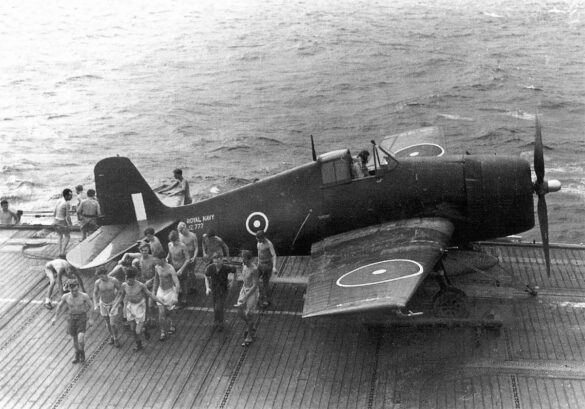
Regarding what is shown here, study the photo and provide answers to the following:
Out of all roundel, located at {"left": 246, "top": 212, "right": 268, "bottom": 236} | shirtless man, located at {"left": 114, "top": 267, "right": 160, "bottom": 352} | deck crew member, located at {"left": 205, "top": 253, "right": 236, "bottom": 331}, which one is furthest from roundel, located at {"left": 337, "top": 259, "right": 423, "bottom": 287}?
shirtless man, located at {"left": 114, "top": 267, "right": 160, "bottom": 352}

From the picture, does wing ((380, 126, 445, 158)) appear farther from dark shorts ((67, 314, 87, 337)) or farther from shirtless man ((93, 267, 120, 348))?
dark shorts ((67, 314, 87, 337))

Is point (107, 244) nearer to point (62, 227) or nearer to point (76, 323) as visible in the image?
point (62, 227)

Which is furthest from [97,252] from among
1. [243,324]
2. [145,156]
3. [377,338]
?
[145,156]

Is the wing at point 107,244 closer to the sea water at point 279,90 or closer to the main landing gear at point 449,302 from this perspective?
the main landing gear at point 449,302

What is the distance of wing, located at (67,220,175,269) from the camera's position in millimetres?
13867

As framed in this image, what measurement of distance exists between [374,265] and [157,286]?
3679 millimetres

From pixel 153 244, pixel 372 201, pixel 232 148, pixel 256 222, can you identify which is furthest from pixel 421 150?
pixel 232 148

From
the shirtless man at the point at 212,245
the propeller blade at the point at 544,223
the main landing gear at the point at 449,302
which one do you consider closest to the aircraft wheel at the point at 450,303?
the main landing gear at the point at 449,302

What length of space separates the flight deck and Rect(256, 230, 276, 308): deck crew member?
28cm

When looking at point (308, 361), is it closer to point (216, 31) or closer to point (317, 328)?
point (317, 328)

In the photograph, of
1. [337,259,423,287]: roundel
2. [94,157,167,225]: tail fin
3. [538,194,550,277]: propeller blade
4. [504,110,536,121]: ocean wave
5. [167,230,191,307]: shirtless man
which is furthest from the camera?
[504,110,536,121]: ocean wave

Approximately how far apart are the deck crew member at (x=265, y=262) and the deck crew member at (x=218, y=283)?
596 millimetres

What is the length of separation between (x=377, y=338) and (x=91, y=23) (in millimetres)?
63283

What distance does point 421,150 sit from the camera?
52.9 ft
